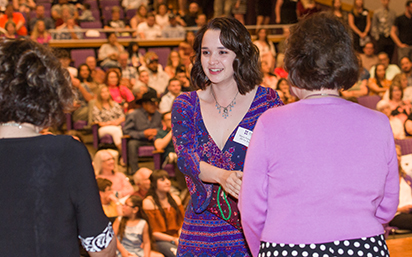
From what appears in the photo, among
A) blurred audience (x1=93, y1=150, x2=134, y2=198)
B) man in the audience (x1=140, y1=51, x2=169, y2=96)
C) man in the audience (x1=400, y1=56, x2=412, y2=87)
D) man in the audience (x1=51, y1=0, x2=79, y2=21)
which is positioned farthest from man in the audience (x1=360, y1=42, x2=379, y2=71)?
man in the audience (x1=51, y1=0, x2=79, y2=21)

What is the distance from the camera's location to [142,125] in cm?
→ 543

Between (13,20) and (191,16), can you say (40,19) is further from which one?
(191,16)

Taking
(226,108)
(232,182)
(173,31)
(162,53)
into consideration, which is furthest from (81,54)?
(232,182)

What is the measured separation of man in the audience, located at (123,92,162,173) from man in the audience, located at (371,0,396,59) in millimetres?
5251

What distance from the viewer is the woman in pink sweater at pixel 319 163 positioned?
46.3 inches

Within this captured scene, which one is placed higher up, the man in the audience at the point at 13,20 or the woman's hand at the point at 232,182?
the man in the audience at the point at 13,20

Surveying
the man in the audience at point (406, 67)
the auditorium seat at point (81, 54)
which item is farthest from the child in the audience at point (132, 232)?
the auditorium seat at point (81, 54)

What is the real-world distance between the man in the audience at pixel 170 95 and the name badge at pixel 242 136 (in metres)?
4.19

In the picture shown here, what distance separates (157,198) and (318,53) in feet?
9.80

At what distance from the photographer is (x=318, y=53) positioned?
1252 millimetres

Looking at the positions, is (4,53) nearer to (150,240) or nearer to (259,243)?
(259,243)

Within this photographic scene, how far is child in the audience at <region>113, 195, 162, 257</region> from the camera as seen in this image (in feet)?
11.9

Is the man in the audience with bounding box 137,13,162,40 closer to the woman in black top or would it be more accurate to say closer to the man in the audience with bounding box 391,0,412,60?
the man in the audience with bounding box 391,0,412,60

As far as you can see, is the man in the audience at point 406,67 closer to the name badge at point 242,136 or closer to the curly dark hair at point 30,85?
the name badge at point 242,136
